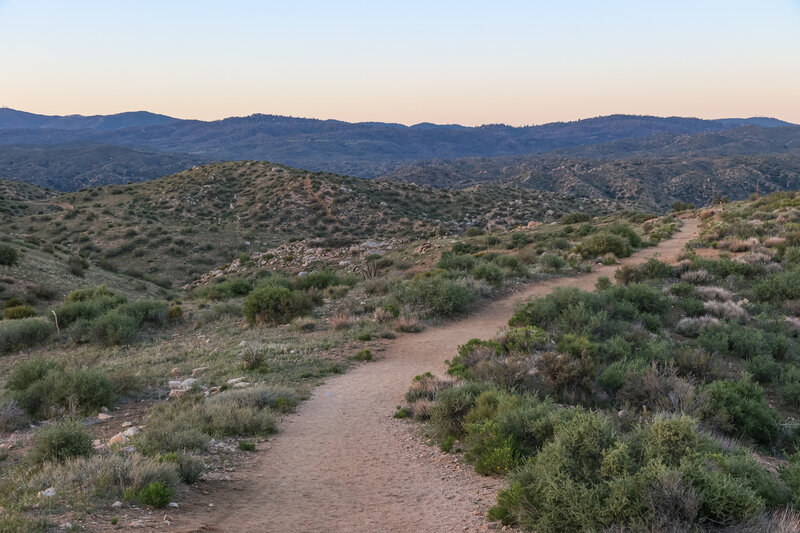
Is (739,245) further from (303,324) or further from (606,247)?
(303,324)

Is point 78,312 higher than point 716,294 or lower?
lower

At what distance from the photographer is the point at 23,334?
47.0ft

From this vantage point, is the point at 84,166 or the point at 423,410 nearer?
the point at 423,410

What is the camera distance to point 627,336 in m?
10.8

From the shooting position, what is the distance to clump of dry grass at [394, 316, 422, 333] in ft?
44.7

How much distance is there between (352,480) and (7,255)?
75.7ft

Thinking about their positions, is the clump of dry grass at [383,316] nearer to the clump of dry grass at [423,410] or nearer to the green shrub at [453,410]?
the clump of dry grass at [423,410]

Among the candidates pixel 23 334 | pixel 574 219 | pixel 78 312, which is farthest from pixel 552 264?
pixel 574 219

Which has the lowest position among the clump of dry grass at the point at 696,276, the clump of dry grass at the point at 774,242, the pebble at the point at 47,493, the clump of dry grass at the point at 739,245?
the pebble at the point at 47,493

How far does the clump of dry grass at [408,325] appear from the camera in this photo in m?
13.6

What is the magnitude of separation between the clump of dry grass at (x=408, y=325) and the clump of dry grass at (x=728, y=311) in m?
7.25

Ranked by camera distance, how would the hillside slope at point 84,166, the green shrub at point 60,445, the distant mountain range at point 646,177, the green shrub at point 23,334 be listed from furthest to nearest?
the hillside slope at point 84,166 < the distant mountain range at point 646,177 < the green shrub at point 23,334 < the green shrub at point 60,445

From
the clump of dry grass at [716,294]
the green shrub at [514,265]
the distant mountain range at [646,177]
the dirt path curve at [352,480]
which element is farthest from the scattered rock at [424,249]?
the distant mountain range at [646,177]

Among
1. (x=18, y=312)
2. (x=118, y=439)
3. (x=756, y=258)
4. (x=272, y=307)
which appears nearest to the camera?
(x=118, y=439)
